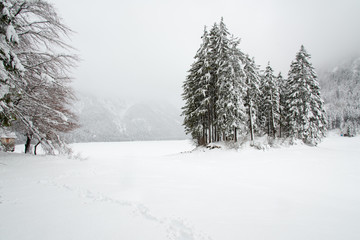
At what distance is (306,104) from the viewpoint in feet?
76.1

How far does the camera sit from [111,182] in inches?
247

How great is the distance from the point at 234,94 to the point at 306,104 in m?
12.0

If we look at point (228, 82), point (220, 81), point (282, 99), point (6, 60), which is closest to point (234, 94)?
point (228, 82)

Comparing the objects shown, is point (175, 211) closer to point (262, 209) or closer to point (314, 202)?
point (262, 209)

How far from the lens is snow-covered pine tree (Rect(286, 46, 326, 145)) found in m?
23.4

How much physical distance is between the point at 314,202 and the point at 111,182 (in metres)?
6.77

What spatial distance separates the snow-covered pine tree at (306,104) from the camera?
2339cm

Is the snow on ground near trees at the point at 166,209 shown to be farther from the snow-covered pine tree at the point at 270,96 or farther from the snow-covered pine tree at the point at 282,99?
the snow-covered pine tree at the point at 282,99

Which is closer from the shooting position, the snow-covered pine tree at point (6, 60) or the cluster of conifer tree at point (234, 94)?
the snow-covered pine tree at point (6, 60)

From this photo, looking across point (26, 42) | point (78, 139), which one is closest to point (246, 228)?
point (26, 42)

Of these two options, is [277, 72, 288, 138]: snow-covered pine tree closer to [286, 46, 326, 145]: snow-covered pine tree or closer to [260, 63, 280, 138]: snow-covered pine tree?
[260, 63, 280, 138]: snow-covered pine tree

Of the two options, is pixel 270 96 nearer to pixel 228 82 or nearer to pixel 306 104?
pixel 306 104

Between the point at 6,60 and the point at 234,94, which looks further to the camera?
the point at 234,94

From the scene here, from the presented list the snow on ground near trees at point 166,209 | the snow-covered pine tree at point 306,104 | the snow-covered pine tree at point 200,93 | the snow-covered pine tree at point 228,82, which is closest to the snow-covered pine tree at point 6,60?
the snow on ground near trees at point 166,209
